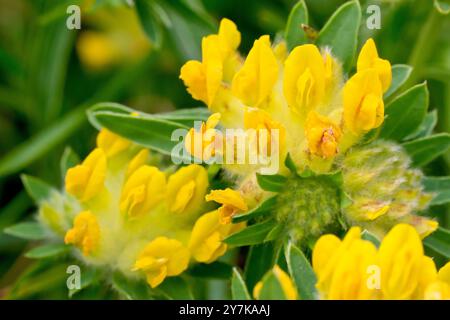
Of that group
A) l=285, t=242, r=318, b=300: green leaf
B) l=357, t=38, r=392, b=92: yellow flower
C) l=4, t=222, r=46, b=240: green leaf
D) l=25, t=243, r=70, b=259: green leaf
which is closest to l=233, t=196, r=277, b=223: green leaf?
l=285, t=242, r=318, b=300: green leaf

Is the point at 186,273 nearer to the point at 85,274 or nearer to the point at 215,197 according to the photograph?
the point at 85,274

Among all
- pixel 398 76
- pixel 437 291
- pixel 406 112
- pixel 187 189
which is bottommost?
pixel 437 291

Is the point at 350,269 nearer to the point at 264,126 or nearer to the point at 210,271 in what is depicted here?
the point at 264,126

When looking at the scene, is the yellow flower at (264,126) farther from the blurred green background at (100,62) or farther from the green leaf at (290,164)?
the blurred green background at (100,62)

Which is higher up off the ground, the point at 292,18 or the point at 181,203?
the point at 292,18

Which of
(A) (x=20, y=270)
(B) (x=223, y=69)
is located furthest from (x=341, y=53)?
(A) (x=20, y=270)

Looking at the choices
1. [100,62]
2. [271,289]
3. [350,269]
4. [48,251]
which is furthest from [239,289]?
[100,62]

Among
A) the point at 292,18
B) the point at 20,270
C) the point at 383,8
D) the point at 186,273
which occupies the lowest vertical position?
the point at 186,273

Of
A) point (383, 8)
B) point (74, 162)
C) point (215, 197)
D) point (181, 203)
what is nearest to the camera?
point (215, 197)
